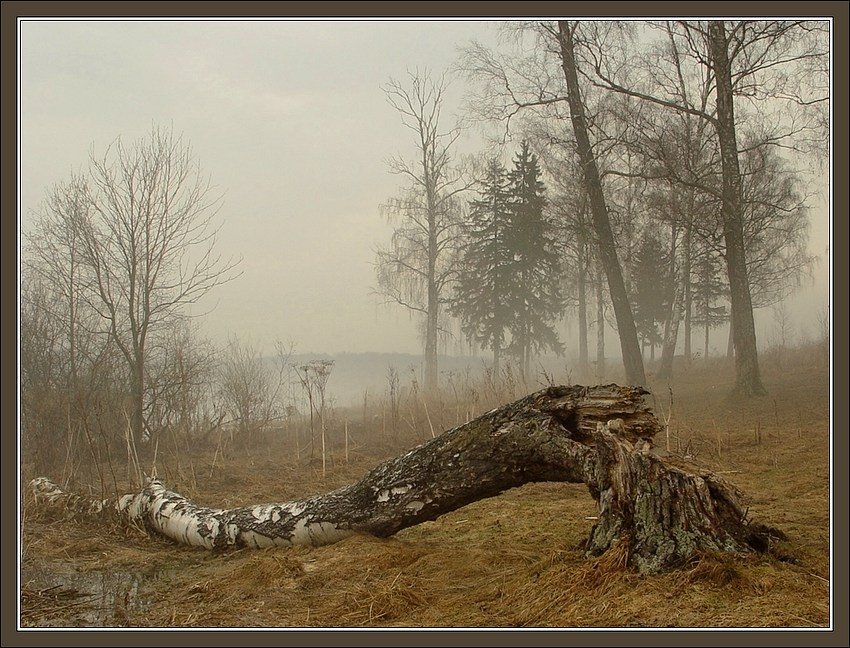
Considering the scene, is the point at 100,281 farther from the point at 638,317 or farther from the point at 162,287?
the point at 638,317

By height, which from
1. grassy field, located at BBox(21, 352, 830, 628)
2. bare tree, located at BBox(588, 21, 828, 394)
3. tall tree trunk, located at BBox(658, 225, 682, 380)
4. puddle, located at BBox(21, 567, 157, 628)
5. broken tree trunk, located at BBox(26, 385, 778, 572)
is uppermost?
bare tree, located at BBox(588, 21, 828, 394)

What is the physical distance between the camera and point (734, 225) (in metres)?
9.68

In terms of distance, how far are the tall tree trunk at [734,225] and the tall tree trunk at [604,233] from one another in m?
1.54

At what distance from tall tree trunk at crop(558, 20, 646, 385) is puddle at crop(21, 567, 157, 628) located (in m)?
8.26

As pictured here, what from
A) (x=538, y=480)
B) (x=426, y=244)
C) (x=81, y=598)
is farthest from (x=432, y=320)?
(x=81, y=598)

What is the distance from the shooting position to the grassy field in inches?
122

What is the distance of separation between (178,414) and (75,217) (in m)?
3.05

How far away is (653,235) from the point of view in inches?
467

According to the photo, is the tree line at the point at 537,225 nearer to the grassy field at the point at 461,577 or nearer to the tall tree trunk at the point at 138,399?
the tall tree trunk at the point at 138,399

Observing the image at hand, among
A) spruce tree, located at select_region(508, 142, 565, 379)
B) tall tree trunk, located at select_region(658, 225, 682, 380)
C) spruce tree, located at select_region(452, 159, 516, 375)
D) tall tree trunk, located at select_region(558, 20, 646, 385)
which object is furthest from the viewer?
tall tree trunk, located at select_region(658, 225, 682, 380)

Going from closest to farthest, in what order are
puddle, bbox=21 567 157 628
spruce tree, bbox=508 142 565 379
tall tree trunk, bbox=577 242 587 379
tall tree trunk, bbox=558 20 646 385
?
puddle, bbox=21 567 157 628
tall tree trunk, bbox=558 20 646 385
spruce tree, bbox=508 142 565 379
tall tree trunk, bbox=577 242 587 379

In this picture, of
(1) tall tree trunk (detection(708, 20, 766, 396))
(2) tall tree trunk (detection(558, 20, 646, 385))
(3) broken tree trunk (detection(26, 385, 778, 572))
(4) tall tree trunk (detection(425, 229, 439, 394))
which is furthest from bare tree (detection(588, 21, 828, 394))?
(3) broken tree trunk (detection(26, 385, 778, 572))

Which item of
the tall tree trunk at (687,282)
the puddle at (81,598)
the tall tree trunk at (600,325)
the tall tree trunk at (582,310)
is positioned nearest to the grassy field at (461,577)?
the puddle at (81,598)

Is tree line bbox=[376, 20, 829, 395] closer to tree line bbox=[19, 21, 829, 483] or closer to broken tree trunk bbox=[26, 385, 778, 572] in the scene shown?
tree line bbox=[19, 21, 829, 483]
